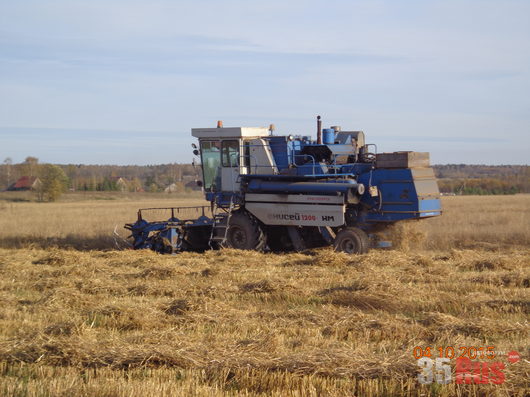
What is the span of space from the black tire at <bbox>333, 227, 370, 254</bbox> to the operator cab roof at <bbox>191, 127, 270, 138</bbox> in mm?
3518

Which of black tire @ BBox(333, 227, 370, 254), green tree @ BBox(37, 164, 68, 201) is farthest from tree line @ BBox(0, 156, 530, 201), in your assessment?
black tire @ BBox(333, 227, 370, 254)

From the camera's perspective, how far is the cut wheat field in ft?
18.5

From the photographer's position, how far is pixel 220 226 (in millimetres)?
16875

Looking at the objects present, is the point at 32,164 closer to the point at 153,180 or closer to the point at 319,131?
the point at 153,180

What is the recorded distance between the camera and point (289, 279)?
11.0m

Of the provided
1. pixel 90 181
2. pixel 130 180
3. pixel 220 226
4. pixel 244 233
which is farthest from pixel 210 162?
pixel 130 180

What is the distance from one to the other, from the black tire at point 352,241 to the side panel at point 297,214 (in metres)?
0.32

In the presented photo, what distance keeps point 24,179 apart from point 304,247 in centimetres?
7477

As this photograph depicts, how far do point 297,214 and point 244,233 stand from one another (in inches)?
61.4

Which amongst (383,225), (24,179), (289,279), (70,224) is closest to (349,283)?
(289,279)

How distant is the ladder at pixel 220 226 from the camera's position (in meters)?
16.7

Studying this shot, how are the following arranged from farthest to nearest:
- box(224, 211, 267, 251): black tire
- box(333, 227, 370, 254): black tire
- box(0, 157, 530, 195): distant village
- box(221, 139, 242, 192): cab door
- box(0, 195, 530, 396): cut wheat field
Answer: box(0, 157, 530, 195): distant village, box(221, 139, 242, 192): cab door, box(224, 211, 267, 251): black tire, box(333, 227, 370, 254): black tire, box(0, 195, 530, 396): cut wheat field

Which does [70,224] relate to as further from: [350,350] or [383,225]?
[350,350]

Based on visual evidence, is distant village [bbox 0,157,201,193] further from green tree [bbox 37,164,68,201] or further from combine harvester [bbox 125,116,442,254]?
combine harvester [bbox 125,116,442,254]
